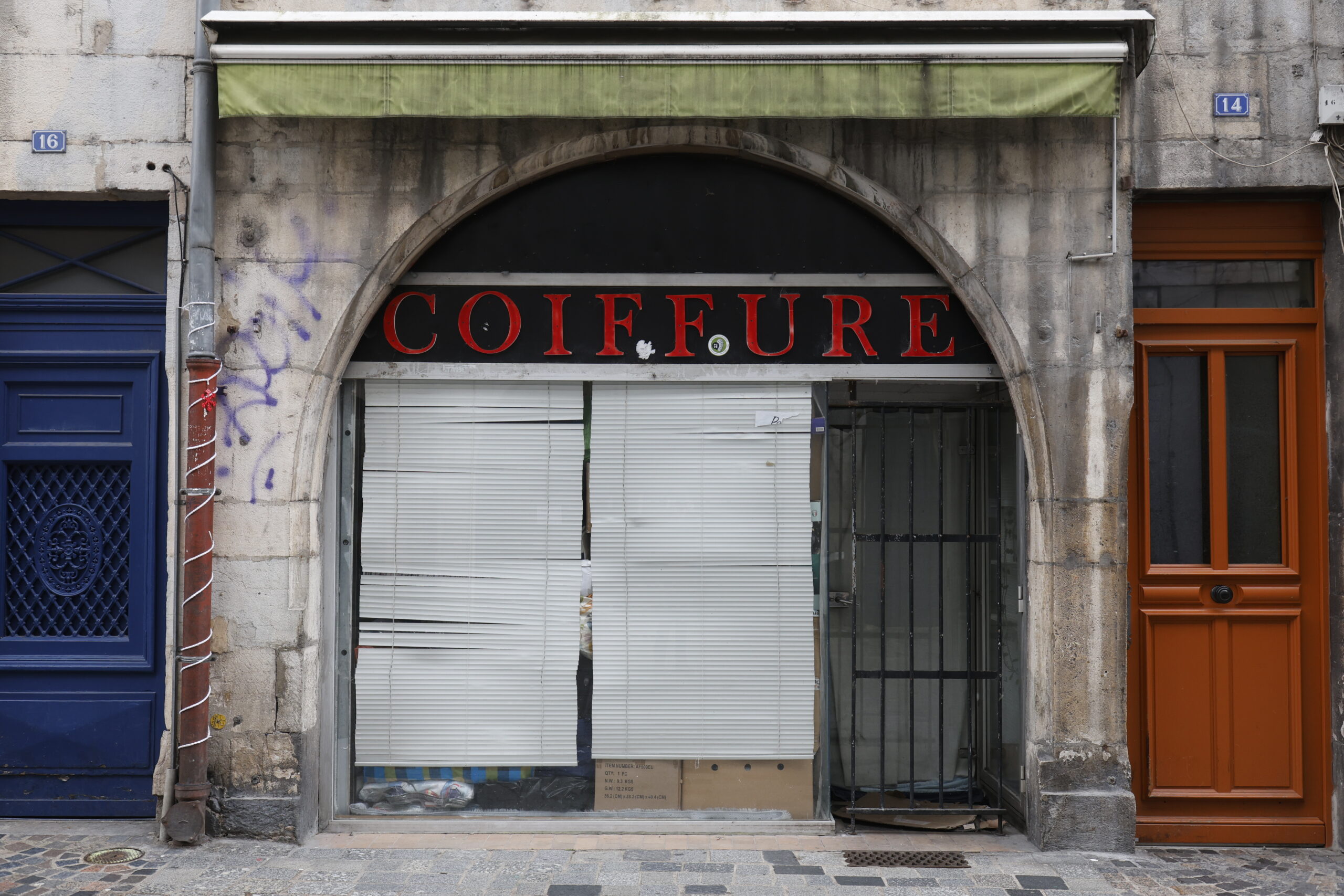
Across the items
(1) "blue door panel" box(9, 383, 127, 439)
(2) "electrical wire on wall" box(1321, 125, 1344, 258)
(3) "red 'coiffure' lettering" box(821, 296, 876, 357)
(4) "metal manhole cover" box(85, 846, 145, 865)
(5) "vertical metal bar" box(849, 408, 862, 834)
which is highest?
(2) "electrical wire on wall" box(1321, 125, 1344, 258)

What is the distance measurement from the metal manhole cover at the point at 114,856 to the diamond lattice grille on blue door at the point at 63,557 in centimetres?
120

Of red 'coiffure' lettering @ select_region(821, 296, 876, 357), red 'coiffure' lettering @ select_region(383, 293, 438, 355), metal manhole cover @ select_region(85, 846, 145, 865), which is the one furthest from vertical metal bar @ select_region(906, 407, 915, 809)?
metal manhole cover @ select_region(85, 846, 145, 865)

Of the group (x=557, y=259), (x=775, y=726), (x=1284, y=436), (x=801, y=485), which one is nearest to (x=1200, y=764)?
(x=1284, y=436)

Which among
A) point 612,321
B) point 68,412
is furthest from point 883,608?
point 68,412

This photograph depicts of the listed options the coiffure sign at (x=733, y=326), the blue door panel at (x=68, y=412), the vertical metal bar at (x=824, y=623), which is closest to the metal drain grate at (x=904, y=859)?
the vertical metal bar at (x=824, y=623)

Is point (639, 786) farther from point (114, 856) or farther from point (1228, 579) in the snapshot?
point (1228, 579)

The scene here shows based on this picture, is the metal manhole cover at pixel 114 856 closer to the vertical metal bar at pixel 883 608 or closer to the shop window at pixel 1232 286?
the vertical metal bar at pixel 883 608

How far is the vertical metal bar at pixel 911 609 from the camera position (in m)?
5.73

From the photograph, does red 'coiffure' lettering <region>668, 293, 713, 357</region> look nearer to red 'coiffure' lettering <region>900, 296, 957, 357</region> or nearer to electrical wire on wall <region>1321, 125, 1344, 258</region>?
red 'coiffure' lettering <region>900, 296, 957, 357</region>

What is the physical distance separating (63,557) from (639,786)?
143 inches

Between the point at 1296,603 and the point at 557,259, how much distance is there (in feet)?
15.3

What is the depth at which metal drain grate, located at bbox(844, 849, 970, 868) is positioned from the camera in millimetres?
5156

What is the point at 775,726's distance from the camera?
18.6ft

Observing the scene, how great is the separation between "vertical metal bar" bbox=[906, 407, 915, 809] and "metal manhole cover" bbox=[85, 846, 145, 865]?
13.9ft
